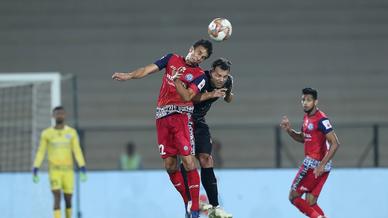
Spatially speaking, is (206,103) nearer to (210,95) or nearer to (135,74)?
(210,95)

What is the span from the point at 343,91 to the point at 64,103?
563 cm

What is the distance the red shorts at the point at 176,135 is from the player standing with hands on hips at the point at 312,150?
1885mm

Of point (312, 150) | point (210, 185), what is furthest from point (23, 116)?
point (210, 185)

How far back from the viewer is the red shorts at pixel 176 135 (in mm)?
14062

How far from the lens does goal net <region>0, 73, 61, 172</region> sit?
66.3 feet

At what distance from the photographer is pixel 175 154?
561 inches

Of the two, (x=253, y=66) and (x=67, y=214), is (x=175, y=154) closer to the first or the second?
(x=67, y=214)

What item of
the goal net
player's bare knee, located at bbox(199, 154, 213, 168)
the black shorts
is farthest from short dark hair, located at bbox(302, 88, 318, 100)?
the goal net

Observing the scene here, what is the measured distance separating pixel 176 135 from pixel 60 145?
5813mm

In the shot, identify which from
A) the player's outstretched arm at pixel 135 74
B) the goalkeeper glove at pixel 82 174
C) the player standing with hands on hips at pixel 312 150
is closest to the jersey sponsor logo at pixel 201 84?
the player's outstretched arm at pixel 135 74

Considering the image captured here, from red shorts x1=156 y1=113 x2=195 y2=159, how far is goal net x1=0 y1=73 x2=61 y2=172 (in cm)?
581

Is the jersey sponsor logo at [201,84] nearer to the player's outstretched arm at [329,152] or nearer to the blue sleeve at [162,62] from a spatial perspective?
the blue sleeve at [162,62]

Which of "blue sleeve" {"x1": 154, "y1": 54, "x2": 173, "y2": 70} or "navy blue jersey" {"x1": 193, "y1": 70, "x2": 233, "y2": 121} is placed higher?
"blue sleeve" {"x1": 154, "y1": 54, "x2": 173, "y2": 70}

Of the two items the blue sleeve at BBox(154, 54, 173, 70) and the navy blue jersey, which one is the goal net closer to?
the navy blue jersey
